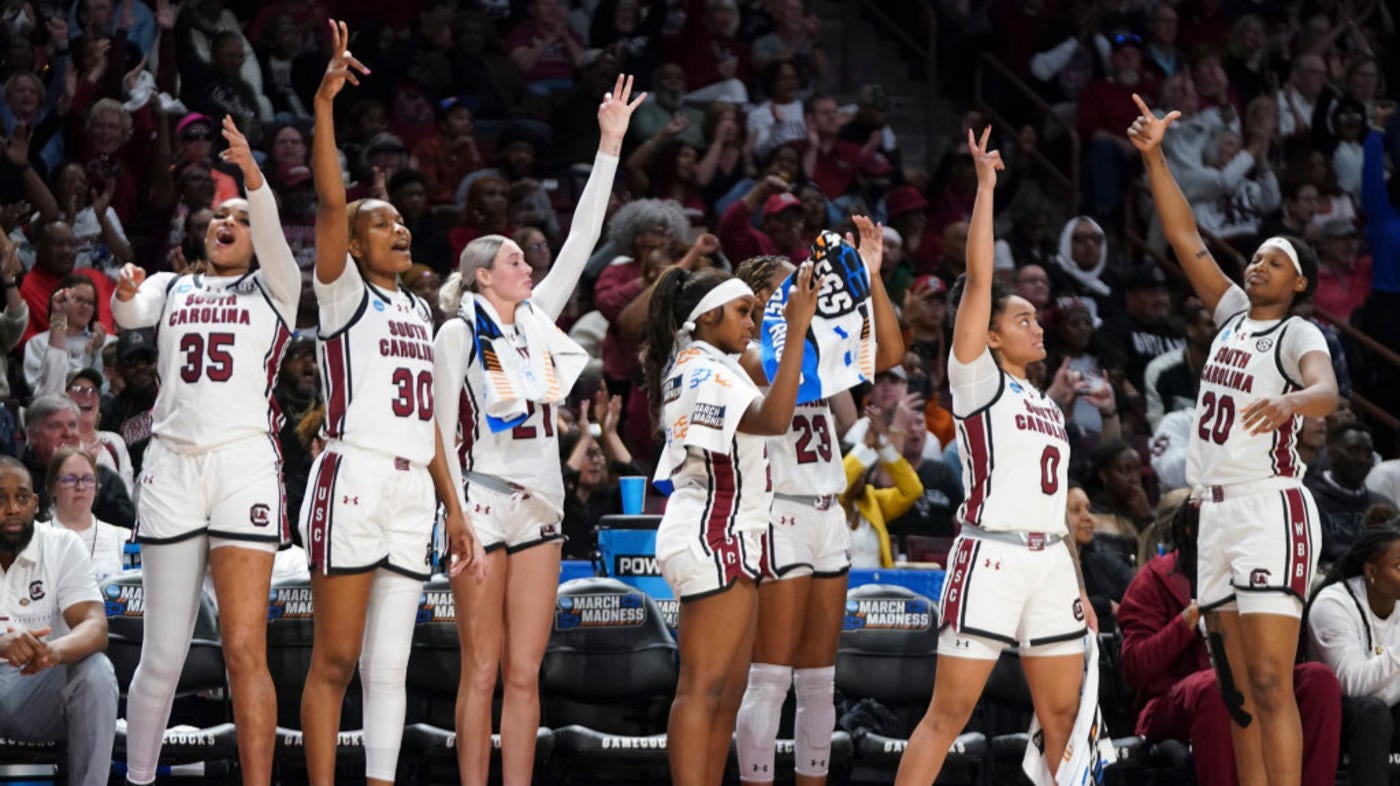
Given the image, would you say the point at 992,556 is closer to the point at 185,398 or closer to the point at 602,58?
the point at 185,398

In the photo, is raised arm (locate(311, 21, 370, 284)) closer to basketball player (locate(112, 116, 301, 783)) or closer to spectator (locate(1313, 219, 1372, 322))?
basketball player (locate(112, 116, 301, 783))

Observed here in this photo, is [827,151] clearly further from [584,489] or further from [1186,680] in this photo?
[1186,680]

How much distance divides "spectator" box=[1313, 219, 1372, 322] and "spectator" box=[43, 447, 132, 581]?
27.5ft

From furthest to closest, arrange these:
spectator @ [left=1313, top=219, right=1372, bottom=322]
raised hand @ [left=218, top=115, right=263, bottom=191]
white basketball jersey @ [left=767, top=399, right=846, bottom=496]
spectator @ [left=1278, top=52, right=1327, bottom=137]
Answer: spectator @ [left=1278, top=52, right=1327, bottom=137], spectator @ [left=1313, top=219, right=1372, bottom=322], white basketball jersey @ [left=767, top=399, right=846, bottom=496], raised hand @ [left=218, top=115, right=263, bottom=191]

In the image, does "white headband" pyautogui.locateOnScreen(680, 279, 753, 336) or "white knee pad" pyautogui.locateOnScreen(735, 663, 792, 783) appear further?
"white knee pad" pyautogui.locateOnScreen(735, 663, 792, 783)

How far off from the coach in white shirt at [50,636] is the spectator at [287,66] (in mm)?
5115

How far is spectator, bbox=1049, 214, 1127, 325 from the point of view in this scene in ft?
42.4

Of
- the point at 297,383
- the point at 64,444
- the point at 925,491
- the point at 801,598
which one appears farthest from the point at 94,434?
the point at 925,491

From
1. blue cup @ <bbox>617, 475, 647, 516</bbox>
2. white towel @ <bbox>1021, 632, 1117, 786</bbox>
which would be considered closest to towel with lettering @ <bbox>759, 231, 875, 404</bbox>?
white towel @ <bbox>1021, 632, 1117, 786</bbox>

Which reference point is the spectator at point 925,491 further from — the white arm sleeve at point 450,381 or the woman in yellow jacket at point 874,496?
the white arm sleeve at point 450,381

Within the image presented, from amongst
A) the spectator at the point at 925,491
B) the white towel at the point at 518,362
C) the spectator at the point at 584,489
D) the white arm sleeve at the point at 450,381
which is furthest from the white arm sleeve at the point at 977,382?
the spectator at the point at 925,491

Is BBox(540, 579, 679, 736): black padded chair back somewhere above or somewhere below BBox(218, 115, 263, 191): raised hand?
below

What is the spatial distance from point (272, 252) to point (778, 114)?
7.17 metres

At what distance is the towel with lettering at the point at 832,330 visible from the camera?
6934mm
